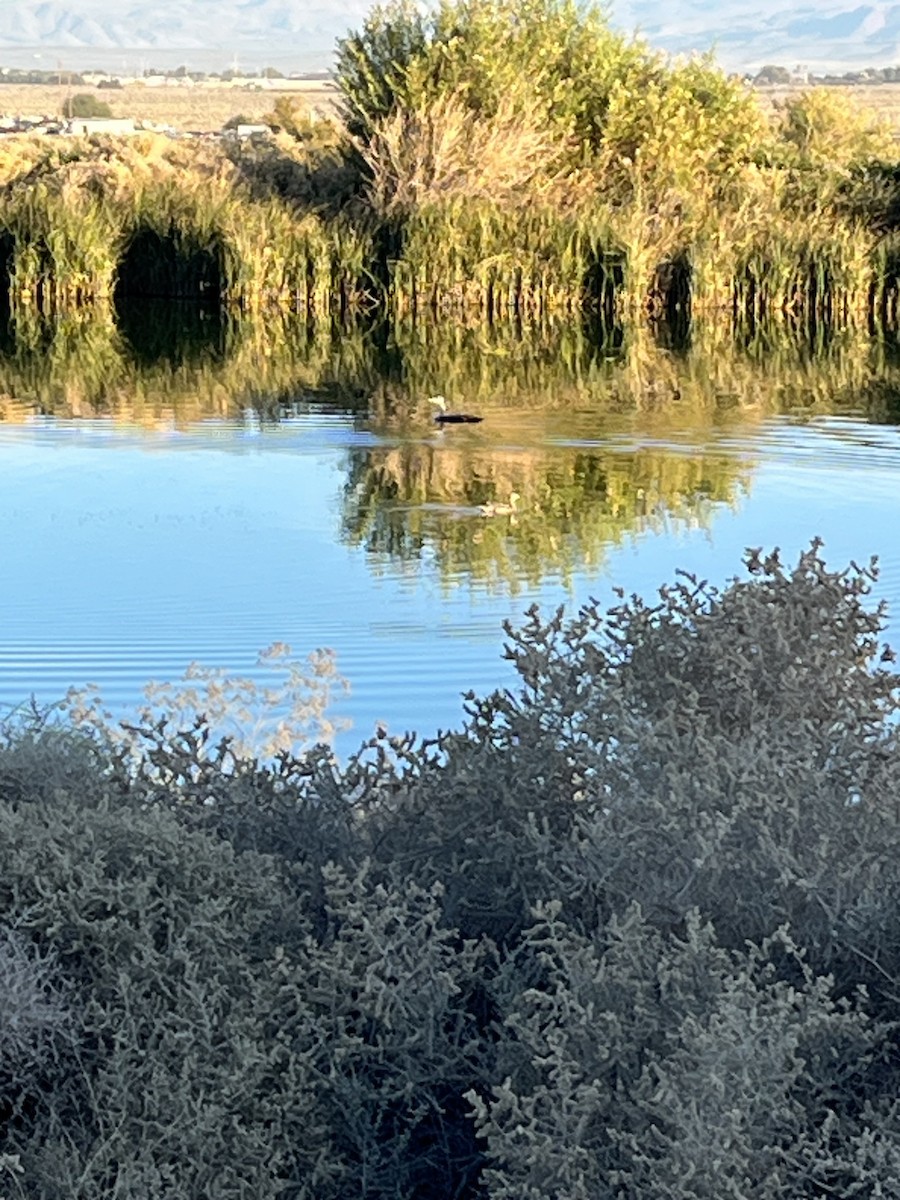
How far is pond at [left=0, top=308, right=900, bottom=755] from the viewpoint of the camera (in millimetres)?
6273

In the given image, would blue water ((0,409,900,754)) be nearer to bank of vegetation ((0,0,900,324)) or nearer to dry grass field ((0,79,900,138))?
bank of vegetation ((0,0,900,324))

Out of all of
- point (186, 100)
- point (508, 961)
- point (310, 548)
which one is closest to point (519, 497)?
point (310, 548)

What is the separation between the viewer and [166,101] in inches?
3275

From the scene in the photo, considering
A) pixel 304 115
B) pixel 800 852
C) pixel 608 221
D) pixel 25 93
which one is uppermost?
pixel 25 93

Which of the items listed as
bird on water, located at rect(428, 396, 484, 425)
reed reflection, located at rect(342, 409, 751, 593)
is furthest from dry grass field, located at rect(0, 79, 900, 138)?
reed reflection, located at rect(342, 409, 751, 593)

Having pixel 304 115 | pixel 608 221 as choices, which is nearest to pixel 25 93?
pixel 304 115

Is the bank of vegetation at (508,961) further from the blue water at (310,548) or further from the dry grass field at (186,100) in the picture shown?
the dry grass field at (186,100)

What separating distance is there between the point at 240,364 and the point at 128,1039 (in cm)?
1242

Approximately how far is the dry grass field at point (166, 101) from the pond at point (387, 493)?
51.6m

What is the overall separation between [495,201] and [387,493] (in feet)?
38.9

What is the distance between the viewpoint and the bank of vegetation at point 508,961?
2.15 meters

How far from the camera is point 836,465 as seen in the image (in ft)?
33.8

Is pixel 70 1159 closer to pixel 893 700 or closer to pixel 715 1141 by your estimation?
pixel 715 1141

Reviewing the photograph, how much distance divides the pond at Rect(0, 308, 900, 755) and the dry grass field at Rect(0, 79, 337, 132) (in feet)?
169
